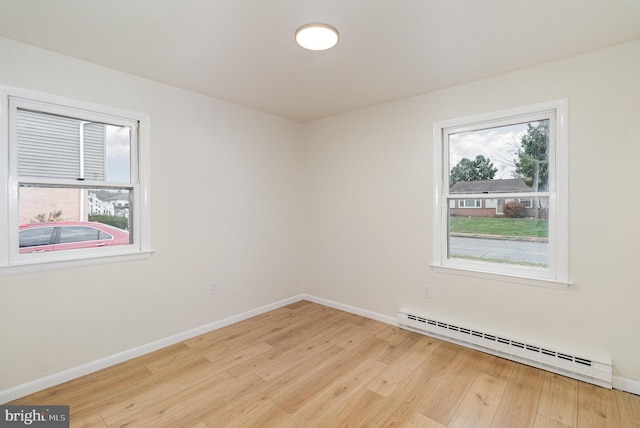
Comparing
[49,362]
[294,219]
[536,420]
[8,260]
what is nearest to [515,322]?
[536,420]

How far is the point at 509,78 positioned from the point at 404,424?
9.62 ft

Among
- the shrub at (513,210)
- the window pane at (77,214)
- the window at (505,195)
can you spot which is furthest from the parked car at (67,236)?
the shrub at (513,210)

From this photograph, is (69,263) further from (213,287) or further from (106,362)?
(213,287)

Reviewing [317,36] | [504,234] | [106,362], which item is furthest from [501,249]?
[106,362]

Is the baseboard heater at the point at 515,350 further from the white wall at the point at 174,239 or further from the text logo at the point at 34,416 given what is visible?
the text logo at the point at 34,416

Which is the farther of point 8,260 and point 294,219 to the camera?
point 294,219

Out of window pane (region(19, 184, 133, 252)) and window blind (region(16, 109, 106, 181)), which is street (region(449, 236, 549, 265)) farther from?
window blind (region(16, 109, 106, 181))

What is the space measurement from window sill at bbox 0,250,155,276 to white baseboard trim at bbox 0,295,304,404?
0.82 meters

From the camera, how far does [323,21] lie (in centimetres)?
198

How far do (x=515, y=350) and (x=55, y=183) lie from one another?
407cm

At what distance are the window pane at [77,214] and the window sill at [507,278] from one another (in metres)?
3.10

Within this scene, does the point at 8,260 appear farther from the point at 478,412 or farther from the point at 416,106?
the point at 416,106

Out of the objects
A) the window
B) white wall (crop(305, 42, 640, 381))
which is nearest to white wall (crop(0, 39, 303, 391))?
white wall (crop(305, 42, 640, 381))

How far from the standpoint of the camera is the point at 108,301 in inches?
Answer: 104
